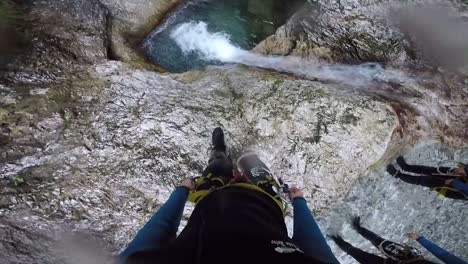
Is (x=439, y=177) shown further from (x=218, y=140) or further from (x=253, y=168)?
(x=218, y=140)

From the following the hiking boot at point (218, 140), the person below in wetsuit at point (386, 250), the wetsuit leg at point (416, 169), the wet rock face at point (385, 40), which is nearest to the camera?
the person below in wetsuit at point (386, 250)

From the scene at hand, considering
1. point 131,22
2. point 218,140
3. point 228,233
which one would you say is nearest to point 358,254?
point 218,140

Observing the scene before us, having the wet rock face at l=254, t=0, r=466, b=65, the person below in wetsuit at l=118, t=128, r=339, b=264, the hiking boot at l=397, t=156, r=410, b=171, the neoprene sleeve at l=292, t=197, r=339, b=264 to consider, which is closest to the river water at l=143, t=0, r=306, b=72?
the wet rock face at l=254, t=0, r=466, b=65

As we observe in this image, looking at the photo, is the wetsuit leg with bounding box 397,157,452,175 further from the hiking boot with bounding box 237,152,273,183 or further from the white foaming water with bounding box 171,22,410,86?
the hiking boot with bounding box 237,152,273,183

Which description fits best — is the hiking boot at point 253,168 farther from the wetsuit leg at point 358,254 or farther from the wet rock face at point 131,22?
the wet rock face at point 131,22

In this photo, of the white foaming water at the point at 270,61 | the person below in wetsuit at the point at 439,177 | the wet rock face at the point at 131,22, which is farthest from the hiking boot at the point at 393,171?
the wet rock face at the point at 131,22

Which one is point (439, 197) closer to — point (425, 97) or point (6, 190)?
point (425, 97)

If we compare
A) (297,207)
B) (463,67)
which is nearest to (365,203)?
(297,207)
